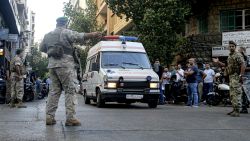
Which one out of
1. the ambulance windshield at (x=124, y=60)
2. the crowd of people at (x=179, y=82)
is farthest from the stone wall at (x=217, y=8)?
the ambulance windshield at (x=124, y=60)

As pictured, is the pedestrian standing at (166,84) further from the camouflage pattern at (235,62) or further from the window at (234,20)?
the camouflage pattern at (235,62)

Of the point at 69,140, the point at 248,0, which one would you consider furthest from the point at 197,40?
the point at 69,140

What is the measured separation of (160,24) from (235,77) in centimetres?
1333

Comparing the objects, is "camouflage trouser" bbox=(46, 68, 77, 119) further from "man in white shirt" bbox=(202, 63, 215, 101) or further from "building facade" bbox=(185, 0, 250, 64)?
"building facade" bbox=(185, 0, 250, 64)

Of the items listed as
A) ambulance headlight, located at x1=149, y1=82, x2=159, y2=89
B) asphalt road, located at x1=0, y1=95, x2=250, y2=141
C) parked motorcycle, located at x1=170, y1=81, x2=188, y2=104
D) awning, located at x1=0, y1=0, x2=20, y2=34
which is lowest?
asphalt road, located at x1=0, y1=95, x2=250, y2=141

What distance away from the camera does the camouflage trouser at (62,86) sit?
898cm

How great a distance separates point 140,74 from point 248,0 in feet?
41.0

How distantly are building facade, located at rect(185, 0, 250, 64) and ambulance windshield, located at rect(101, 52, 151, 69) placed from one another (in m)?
9.40

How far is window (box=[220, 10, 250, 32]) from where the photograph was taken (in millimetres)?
26062

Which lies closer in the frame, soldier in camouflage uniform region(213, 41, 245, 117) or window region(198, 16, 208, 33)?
soldier in camouflage uniform region(213, 41, 245, 117)

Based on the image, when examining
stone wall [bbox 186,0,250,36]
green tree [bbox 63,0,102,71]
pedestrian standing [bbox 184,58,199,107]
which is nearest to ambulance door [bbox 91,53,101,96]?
pedestrian standing [bbox 184,58,199,107]

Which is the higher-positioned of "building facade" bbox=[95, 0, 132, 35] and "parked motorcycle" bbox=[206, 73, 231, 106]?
"building facade" bbox=[95, 0, 132, 35]

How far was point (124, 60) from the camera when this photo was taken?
53.1ft

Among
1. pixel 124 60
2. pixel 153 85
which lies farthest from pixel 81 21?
pixel 153 85
